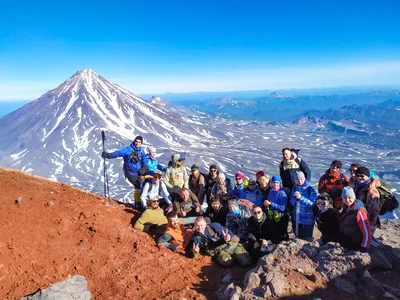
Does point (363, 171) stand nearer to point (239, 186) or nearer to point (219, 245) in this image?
point (239, 186)

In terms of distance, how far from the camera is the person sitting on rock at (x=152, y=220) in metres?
9.75

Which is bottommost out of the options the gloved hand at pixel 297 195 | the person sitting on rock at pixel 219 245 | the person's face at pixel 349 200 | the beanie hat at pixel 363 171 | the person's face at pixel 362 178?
the person sitting on rock at pixel 219 245

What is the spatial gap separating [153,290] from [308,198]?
517cm

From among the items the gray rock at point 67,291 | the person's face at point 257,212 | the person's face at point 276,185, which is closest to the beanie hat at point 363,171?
the person's face at point 276,185

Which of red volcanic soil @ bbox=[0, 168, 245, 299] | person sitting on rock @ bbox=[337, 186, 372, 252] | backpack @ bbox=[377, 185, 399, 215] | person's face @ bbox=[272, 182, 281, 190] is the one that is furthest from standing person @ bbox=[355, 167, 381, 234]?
red volcanic soil @ bbox=[0, 168, 245, 299]

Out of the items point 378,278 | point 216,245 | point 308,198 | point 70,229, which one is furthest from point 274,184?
point 70,229

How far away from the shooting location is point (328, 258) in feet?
24.1

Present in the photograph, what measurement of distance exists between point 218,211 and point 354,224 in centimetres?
440

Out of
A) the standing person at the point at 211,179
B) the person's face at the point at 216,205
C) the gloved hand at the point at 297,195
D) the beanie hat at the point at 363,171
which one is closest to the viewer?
the beanie hat at the point at 363,171

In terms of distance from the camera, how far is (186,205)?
10.9 m

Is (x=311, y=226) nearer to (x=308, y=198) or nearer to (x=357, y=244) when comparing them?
(x=308, y=198)

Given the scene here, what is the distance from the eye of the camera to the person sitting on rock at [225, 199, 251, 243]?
9.16 meters

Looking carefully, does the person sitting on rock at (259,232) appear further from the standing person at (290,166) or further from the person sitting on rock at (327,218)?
the standing person at (290,166)

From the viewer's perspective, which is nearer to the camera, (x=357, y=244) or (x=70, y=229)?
(x=357, y=244)
